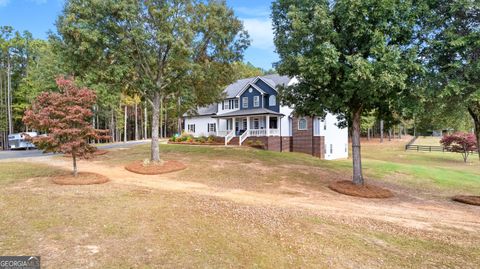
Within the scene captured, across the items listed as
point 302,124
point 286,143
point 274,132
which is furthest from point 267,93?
point 286,143

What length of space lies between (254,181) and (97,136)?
7.34 metres

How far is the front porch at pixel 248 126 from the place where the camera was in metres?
32.2

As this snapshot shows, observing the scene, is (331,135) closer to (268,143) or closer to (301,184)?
(268,143)

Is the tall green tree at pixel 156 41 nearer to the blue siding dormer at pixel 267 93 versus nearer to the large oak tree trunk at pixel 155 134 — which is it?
the large oak tree trunk at pixel 155 134

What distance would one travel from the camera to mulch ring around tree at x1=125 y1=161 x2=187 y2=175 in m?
16.2

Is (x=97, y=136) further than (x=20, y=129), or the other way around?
(x=20, y=129)

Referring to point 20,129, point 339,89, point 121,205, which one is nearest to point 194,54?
point 339,89

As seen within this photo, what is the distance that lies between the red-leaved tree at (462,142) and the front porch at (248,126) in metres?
25.1

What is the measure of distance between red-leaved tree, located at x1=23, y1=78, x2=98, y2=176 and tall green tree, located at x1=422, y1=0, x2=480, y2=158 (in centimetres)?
1394

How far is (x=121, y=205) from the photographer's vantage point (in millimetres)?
9344

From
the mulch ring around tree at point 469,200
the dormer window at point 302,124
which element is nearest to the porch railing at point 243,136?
the dormer window at point 302,124

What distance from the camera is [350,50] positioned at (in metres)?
13.5

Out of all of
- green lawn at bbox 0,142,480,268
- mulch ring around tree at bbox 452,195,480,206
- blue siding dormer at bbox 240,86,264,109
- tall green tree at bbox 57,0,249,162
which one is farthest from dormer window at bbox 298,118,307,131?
green lawn at bbox 0,142,480,268

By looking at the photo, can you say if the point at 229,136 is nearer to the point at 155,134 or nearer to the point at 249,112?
the point at 249,112
